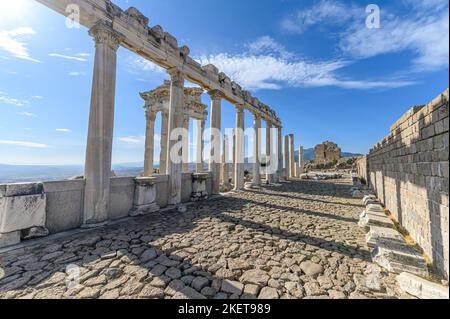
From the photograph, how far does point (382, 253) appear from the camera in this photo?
11.0 feet

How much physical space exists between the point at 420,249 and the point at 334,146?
42060mm

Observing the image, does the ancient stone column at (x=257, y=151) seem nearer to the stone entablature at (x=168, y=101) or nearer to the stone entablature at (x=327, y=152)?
the stone entablature at (x=168, y=101)

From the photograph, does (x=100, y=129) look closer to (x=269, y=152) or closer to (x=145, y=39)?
(x=145, y=39)

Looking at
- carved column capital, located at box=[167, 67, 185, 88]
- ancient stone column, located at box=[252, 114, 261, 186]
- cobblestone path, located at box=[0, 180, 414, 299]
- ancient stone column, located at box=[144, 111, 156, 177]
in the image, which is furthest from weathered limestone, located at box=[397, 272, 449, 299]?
ancient stone column, located at box=[144, 111, 156, 177]

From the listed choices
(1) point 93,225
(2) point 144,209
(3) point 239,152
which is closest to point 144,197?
(2) point 144,209

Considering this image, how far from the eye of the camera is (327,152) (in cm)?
4106

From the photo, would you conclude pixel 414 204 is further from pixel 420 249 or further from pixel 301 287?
pixel 301 287

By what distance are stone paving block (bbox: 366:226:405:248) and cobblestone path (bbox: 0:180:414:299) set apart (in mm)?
226

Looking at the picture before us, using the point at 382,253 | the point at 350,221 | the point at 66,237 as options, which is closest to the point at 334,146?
the point at 350,221

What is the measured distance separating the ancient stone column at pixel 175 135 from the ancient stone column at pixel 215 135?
257 cm

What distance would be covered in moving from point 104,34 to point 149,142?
31.1 feet

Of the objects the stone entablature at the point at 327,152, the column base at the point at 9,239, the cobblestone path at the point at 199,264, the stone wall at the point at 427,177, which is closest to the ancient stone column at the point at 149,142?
the cobblestone path at the point at 199,264

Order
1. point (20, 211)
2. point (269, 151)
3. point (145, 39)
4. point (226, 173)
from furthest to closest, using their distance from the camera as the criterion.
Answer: point (226, 173) < point (269, 151) < point (145, 39) < point (20, 211)

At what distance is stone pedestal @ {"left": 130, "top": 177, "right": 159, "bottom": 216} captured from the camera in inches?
245
